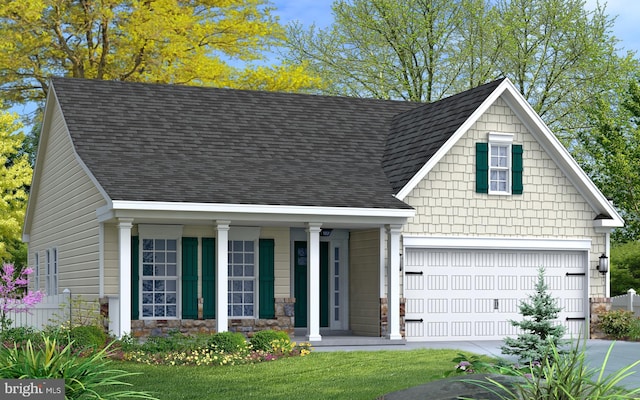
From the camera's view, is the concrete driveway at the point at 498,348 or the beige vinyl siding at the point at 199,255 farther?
the beige vinyl siding at the point at 199,255

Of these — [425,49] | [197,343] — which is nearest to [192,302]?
[197,343]

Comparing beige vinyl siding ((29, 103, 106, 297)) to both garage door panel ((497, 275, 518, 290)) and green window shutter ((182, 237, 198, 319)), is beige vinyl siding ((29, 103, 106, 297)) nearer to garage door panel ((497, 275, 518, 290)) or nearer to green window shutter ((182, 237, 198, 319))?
green window shutter ((182, 237, 198, 319))

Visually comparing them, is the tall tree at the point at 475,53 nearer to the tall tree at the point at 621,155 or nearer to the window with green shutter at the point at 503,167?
the tall tree at the point at 621,155

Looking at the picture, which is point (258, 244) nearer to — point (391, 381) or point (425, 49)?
point (391, 381)

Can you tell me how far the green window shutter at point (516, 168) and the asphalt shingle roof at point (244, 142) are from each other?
1506mm

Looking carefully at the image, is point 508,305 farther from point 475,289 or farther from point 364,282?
point 364,282

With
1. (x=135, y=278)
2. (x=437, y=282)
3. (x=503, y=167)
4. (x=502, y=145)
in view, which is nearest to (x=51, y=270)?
(x=135, y=278)

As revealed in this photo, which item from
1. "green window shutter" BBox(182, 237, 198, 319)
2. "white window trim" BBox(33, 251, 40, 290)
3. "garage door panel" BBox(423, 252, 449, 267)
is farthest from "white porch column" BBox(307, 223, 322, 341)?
"white window trim" BBox(33, 251, 40, 290)

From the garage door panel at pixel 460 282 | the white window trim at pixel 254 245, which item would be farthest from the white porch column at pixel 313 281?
the garage door panel at pixel 460 282

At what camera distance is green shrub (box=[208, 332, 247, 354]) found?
17812 mm

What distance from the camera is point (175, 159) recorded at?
2261 cm

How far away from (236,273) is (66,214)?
16.5ft

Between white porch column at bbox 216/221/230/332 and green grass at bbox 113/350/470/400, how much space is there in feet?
9.58

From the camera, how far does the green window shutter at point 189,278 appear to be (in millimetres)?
21453
